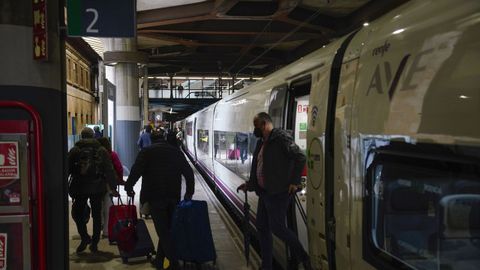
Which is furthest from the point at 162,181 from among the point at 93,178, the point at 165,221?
the point at 93,178

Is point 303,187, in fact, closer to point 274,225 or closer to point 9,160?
point 274,225

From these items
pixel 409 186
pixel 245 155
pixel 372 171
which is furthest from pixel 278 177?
pixel 245 155

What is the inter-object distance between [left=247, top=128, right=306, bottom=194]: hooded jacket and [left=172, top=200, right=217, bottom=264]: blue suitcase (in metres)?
1.12

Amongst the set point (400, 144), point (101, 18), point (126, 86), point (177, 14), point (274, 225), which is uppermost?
point (177, 14)

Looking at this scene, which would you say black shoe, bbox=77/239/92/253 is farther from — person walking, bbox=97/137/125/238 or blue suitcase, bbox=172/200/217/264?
blue suitcase, bbox=172/200/217/264

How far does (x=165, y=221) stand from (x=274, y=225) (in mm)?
1430

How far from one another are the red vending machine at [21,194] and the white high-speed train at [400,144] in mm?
2049

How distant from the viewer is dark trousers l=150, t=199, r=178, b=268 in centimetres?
585

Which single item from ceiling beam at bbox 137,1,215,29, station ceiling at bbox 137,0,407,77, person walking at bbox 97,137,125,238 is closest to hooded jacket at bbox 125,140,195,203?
person walking at bbox 97,137,125,238

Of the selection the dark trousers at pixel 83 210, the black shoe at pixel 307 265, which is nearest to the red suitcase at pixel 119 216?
the dark trousers at pixel 83 210

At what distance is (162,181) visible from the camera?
19.0 ft

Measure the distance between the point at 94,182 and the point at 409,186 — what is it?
15.3ft

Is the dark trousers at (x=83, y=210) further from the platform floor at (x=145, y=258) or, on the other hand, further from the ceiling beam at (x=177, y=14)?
the ceiling beam at (x=177, y=14)

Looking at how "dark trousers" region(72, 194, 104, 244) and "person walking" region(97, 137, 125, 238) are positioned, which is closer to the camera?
"dark trousers" region(72, 194, 104, 244)
